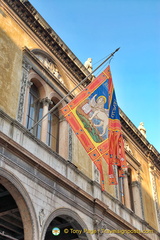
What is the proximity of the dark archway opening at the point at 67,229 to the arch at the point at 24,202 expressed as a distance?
6.54ft

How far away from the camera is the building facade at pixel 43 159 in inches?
399

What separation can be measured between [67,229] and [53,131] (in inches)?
148

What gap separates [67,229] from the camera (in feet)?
39.5

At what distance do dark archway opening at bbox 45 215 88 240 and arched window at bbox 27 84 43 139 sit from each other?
121 inches

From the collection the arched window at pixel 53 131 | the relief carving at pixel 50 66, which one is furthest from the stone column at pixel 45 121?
the relief carving at pixel 50 66

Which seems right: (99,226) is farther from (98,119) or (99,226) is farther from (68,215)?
(98,119)

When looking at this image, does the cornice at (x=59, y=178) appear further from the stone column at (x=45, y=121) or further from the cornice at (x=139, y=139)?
the cornice at (x=139, y=139)

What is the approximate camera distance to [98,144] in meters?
11.4

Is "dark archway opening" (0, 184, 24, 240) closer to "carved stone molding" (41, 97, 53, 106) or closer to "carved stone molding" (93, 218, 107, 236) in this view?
"carved stone molding" (93, 218, 107, 236)

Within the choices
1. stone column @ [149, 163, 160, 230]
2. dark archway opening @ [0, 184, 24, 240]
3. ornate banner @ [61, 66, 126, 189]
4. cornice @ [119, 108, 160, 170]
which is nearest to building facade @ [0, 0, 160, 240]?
dark archway opening @ [0, 184, 24, 240]

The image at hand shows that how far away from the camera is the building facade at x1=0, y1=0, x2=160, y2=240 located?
10141mm

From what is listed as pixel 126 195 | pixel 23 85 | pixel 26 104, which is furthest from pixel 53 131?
pixel 126 195

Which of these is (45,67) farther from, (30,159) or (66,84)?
(30,159)

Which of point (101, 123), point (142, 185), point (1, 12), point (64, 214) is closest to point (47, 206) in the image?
point (64, 214)
